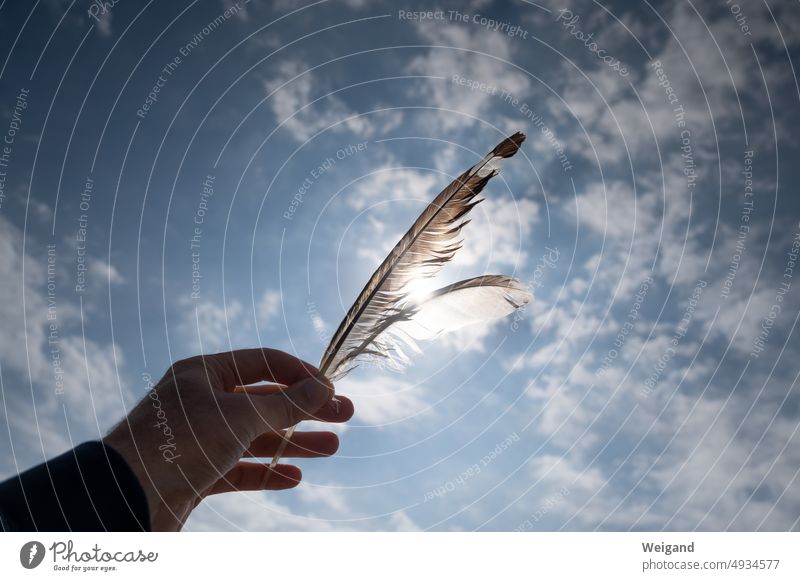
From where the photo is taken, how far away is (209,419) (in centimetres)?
250

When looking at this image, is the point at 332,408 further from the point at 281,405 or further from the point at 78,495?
the point at 78,495

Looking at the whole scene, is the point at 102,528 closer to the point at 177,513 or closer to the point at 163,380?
the point at 177,513

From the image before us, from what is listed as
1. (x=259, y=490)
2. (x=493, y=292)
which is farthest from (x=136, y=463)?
(x=493, y=292)

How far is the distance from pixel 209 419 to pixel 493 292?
84.0 inches

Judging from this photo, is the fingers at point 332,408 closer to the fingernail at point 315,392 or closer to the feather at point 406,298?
the feather at point 406,298

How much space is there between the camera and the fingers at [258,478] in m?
3.51

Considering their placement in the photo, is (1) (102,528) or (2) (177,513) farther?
(2) (177,513)

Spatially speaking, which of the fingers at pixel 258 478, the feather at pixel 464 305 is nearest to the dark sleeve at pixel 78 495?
the fingers at pixel 258 478

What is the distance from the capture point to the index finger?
3.16 meters

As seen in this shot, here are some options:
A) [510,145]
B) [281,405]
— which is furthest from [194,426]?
[510,145]

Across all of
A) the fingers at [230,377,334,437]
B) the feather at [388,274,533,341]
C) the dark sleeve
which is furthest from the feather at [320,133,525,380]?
the dark sleeve

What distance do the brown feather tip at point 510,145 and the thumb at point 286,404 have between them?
6.53ft
